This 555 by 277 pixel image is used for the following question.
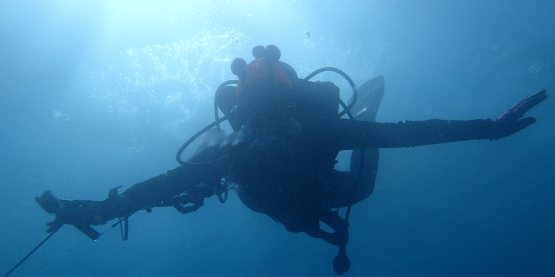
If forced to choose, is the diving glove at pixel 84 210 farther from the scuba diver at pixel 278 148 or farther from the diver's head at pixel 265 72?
the diver's head at pixel 265 72

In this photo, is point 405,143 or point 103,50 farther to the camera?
point 103,50

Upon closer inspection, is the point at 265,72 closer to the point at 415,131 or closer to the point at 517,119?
the point at 415,131

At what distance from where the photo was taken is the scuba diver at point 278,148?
10.6 ft

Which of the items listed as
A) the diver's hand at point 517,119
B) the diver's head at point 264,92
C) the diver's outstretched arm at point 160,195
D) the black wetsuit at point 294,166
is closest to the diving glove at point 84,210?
the diver's outstretched arm at point 160,195

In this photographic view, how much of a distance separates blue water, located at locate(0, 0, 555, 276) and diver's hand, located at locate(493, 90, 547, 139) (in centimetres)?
897

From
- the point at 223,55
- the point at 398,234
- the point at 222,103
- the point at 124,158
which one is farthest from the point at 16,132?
the point at 398,234

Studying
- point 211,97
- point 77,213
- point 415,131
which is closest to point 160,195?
point 77,213

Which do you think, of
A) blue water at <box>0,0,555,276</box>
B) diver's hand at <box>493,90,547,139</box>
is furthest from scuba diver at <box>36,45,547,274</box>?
blue water at <box>0,0,555,276</box>

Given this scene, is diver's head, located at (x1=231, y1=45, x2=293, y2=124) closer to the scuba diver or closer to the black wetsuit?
the scuba diver

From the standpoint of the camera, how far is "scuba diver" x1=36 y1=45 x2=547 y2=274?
3.22m

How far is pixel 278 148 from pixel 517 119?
3.17m

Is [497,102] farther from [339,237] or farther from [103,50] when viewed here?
[103,50]

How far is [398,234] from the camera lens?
33.6 meters

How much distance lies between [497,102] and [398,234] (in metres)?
21.7
